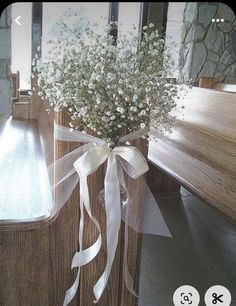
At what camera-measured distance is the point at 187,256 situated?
4.19 feet

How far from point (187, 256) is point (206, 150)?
0.50 m

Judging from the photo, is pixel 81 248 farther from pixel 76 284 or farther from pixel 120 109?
pixel 120 109

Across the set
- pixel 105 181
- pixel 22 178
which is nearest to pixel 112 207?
pixel 105 181

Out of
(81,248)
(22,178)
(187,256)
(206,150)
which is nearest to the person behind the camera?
(81,248)

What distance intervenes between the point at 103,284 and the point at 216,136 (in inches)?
21.9

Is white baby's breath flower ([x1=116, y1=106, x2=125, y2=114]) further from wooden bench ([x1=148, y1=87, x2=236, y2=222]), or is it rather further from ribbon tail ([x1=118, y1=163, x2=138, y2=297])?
wooden bench ([x1=148, y1=87, x2=236, y2=222])

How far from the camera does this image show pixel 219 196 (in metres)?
0.88

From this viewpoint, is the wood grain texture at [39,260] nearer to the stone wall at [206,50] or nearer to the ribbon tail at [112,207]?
the ribbon tail at [112,207]

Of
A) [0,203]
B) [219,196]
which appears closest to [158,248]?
[219,196]

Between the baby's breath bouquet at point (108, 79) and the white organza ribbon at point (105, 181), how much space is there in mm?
28

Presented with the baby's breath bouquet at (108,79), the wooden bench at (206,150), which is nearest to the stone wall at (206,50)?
the wooden bench at (206,150)

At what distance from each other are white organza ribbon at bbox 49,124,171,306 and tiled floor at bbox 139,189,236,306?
0.71 ft

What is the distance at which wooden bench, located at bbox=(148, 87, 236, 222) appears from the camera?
2.90 feet

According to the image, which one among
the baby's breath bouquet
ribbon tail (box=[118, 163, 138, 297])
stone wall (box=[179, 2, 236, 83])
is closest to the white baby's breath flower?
the baby's breath bouquet
